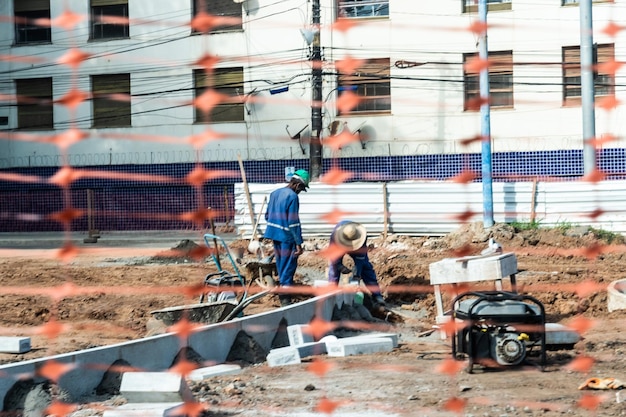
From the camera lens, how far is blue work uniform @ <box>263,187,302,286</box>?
434 inches

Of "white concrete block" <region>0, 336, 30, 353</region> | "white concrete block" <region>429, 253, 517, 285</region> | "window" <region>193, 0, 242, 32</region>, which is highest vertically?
"window" <region>193, 0, 242, 32</region>

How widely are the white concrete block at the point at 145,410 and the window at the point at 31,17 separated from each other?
24.8m

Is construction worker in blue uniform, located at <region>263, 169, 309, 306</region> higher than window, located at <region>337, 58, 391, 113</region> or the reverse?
the reverse

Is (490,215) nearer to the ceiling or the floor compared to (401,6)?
nearer to the floor

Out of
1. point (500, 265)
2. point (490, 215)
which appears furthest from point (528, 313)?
point (490, 215)

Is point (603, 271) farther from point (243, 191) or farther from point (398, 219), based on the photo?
point (243, 191)

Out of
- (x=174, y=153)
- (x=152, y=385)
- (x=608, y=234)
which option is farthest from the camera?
(x=174, y=153)

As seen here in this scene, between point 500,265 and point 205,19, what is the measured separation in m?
4.21

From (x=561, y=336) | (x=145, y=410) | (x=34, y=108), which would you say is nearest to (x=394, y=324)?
(x=561, y=336)

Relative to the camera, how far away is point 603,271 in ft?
52.8

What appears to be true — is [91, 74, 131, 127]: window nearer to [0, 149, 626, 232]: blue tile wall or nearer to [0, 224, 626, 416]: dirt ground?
[0, 149, 626, 232]: blue tile wall

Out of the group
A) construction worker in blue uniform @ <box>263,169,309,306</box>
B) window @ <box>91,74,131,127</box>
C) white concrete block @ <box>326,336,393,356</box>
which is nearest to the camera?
white concrete block @ <box>326,336,393,356</box>

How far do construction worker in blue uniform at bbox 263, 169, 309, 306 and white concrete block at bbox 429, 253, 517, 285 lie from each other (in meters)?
2.07

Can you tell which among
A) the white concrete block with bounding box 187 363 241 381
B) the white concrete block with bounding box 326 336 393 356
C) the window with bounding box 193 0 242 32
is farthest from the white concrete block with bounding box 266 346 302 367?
the window with bounding box 193 0 242 32
